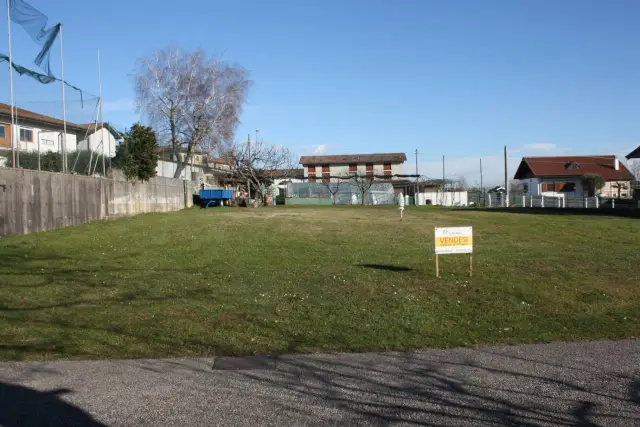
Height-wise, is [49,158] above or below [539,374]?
above

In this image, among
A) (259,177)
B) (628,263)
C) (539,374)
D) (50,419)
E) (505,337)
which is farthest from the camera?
(259,177)

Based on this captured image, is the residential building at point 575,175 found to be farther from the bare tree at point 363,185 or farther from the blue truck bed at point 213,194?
the blue truck bed at point 213,194

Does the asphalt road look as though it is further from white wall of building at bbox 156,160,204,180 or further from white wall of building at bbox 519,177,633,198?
white wall of building at bbox 519,177,633,198

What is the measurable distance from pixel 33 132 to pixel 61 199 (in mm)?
2493

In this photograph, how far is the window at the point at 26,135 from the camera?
1941 centimetres

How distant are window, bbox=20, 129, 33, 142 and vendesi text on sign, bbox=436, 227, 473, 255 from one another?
47.6 ft

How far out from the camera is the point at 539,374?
6270 millimetres

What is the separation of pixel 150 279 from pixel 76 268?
Answer: 2193mm

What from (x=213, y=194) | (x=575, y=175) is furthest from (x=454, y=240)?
(x=575, y=175)

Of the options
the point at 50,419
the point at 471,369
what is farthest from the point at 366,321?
the point at 50,419

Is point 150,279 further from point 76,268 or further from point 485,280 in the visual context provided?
point 485,280

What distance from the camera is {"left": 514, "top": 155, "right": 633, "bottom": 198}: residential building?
67188 mm

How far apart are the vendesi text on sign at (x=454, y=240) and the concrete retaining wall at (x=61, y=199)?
12951 mm

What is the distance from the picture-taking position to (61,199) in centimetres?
2094
